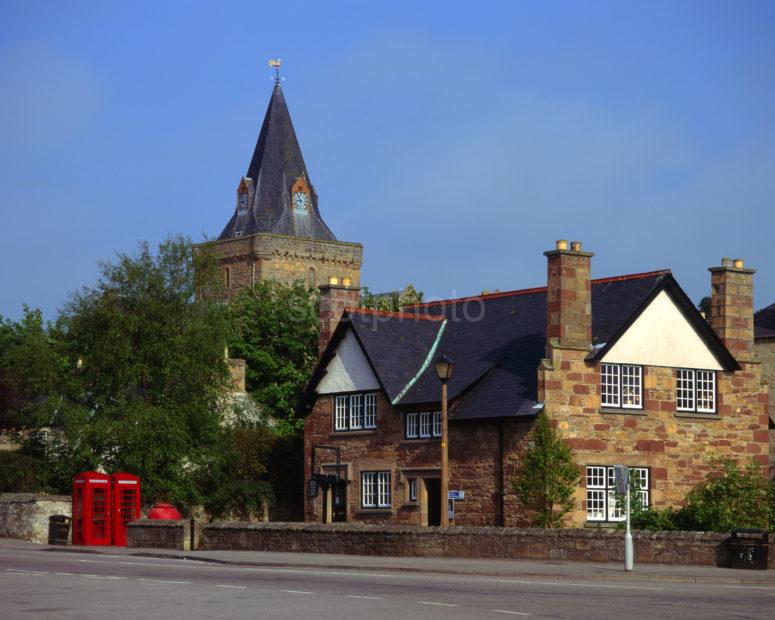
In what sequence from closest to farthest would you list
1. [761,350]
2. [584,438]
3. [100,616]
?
[100,616] < [584,438] < [761,350]

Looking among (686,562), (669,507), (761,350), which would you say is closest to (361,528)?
(686,562)

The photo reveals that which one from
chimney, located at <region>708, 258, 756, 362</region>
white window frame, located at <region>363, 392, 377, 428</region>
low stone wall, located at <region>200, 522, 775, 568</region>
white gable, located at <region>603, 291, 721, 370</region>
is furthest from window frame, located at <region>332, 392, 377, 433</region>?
chimney, located at <region>708, 258, 756, 362</region>

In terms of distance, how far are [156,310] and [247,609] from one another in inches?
1275

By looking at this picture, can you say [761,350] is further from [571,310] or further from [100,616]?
[100,616]

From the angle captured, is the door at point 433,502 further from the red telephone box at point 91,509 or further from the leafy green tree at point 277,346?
the leafy green tree at point 277,346

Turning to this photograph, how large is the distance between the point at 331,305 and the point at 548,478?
41.0 ft

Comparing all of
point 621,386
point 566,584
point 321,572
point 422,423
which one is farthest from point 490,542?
point 422,423

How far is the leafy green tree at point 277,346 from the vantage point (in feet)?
227

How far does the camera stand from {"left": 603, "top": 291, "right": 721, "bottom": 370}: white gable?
4334 cm

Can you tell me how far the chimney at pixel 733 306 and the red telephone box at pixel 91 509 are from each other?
19.6 meters

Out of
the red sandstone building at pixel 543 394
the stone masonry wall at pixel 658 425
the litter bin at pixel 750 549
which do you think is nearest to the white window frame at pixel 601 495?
the red sandstone building at pixel 543 394

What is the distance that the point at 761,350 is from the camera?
2805 inches

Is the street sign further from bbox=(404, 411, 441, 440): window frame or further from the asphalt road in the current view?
bbox=(404, 411, 441, 440): window frame

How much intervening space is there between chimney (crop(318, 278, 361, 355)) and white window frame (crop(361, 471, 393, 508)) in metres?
5.06
